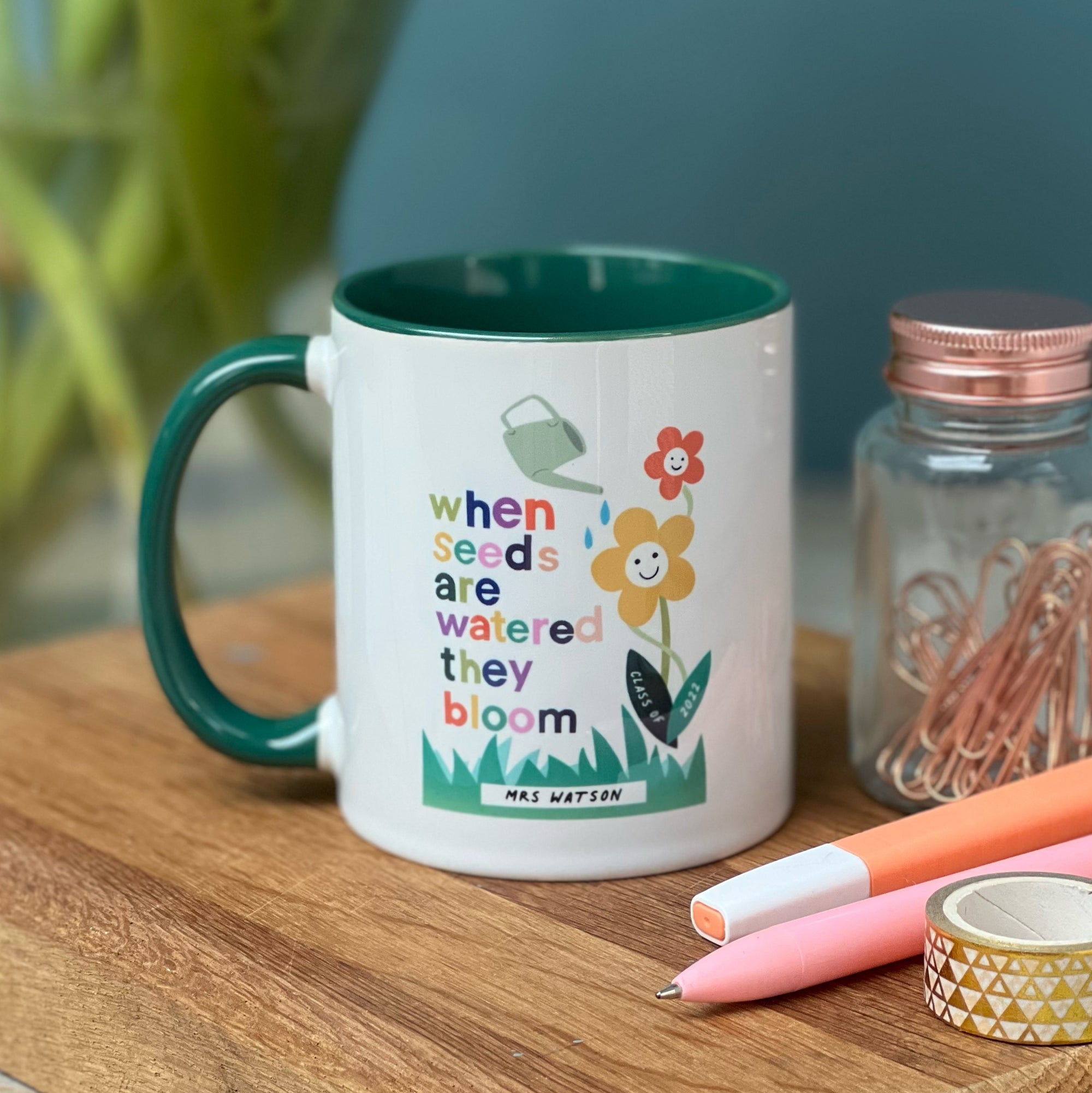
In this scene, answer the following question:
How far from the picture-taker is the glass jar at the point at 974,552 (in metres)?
0.53

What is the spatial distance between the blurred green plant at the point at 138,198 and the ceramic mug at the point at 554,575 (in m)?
0.25

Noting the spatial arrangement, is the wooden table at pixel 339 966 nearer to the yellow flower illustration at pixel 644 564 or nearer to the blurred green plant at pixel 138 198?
the yellow flower illustration at pixel 644 564

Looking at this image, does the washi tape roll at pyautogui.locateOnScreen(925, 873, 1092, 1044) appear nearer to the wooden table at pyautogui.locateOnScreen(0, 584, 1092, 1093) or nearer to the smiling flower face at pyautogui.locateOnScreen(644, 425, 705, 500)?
the wooden table at pyautogui.locateOnScreen(0, 584, 1092, 1093)

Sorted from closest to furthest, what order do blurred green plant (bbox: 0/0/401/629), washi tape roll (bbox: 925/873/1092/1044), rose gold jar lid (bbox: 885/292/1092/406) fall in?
washi tape roll (bbox: 925/873/1092/1044) < rose gold jar lid (bbox: 885/292/1092/406) < blurred green plant (bbox: 0/0/401/629)

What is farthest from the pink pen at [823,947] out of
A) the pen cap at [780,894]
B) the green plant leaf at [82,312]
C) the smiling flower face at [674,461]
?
the green plant leaf at [82,312]

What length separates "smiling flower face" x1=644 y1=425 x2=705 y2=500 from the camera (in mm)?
492

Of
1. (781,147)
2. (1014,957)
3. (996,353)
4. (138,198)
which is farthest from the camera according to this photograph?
(781,147)

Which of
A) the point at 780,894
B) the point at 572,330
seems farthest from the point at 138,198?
the point at 780,894

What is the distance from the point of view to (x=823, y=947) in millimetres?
449

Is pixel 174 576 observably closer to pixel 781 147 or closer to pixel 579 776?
pixel 579 776

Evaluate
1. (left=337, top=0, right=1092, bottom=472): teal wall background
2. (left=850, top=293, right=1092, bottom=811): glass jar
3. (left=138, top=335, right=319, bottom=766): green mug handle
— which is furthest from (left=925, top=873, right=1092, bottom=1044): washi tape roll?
(left=337, top=0, right=1092, bottom=472): teal wall background

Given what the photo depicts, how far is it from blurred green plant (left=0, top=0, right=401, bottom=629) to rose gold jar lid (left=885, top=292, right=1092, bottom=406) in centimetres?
35

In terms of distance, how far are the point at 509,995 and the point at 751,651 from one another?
0.14m

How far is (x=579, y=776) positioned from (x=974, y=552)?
182mm
